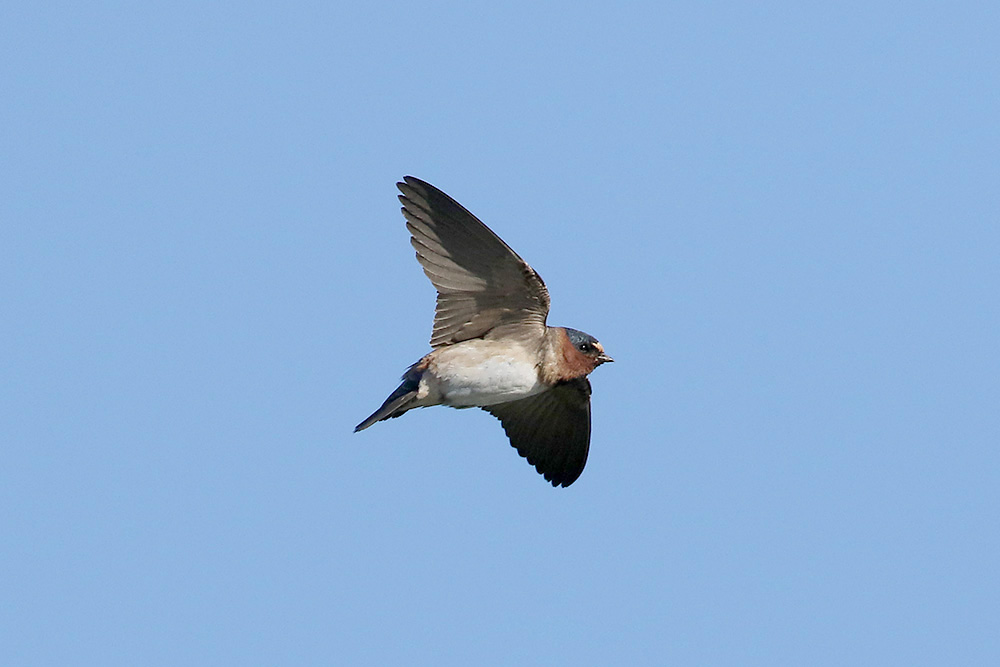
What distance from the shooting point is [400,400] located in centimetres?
875

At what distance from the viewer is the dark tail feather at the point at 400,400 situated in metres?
8.65

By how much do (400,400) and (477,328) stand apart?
644 mm

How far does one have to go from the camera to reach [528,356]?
9008mm

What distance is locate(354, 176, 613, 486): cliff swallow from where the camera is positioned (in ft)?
27.5

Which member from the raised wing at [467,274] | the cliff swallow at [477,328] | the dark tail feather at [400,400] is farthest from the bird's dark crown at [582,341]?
the dark tail feather at [400,400]

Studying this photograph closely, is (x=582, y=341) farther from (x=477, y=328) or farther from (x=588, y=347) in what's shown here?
(x=477, y=328)

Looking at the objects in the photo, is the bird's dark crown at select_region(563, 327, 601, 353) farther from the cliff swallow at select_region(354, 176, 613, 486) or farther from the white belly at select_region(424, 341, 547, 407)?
the white belly at select_region(424, 341, 547, 407)

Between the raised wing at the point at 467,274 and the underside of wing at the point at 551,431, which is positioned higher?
the raised wing at the point at 467,274

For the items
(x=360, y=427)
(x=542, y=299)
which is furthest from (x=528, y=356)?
(x=360, y=427)

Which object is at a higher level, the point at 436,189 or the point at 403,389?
the point at 436,189

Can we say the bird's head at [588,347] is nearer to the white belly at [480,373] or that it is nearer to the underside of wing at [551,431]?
the white belly at [480,373]

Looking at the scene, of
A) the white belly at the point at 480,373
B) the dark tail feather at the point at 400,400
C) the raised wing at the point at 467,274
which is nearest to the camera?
the raised wing at the point at 467,274

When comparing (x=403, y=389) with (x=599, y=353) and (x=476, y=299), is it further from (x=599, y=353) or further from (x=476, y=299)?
(x=599, y=353)

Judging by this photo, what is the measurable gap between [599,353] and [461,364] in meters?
1.03
